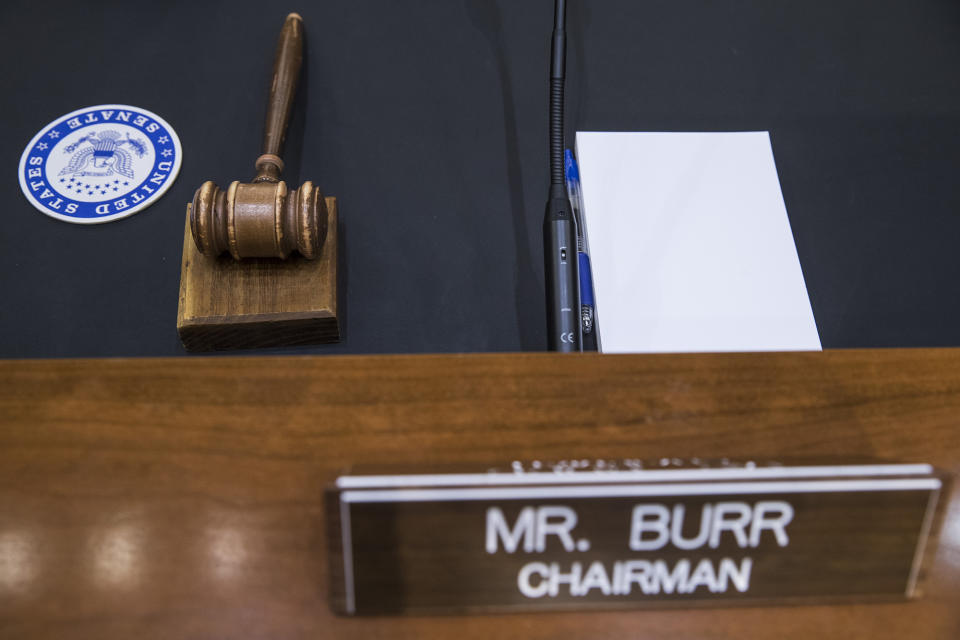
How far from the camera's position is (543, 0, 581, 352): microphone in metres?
0.54

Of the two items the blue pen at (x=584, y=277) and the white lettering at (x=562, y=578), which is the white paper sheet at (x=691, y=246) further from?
the white lettering at (x=562, y=578)

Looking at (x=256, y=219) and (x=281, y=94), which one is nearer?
(x=256, y=219)

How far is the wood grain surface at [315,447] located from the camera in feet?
0.93

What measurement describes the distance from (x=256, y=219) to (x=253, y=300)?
8 cm

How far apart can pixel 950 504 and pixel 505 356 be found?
21 cm

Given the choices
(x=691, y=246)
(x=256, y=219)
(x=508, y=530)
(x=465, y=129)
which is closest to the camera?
(x=508, y=530)

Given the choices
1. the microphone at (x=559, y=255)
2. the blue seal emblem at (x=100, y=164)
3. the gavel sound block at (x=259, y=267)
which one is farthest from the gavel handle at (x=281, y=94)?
the microphone at (x=559, y=255)

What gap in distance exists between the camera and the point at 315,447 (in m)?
0.31

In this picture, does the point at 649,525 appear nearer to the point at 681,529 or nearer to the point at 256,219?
the point at 681,529

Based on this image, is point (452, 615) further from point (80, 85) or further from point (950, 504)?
point (80, 85)

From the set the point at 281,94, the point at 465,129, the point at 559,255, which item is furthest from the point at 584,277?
the point at 281,94

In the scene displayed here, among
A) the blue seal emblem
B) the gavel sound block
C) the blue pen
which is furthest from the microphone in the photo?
the blue seal emblem

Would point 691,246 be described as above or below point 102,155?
below

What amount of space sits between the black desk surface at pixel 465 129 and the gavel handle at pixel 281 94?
0.11 feet
